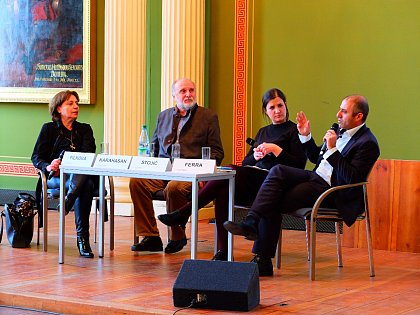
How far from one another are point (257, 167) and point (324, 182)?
53 cm

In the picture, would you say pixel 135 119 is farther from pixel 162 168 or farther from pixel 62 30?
pixel 162 168

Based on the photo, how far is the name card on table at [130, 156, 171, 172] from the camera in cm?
535

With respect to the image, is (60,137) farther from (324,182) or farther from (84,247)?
(324,182)

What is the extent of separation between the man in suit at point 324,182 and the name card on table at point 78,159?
1.06 metres

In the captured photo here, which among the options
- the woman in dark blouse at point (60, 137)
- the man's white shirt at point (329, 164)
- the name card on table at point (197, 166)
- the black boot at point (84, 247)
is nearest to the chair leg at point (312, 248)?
the man's white shirt at point (329, 164)

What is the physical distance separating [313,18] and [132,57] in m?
1.64

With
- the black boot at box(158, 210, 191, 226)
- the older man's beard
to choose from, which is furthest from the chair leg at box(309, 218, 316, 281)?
the older man's beard

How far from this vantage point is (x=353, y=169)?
532cm

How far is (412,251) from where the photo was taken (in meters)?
6.46

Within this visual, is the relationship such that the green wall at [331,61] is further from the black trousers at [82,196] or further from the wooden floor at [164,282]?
the black trousers at [82,196]

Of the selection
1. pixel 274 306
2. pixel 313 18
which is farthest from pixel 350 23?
pixel 274 306

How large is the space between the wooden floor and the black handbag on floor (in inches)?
3.1

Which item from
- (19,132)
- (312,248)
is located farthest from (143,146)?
(19,132)

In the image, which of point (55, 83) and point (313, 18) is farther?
point (55, 83)
